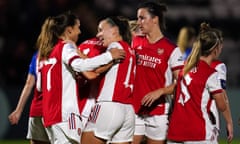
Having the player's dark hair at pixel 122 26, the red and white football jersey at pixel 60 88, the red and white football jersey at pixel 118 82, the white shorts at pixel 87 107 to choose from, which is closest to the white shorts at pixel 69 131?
the red and white football jersey at pixel 60 88

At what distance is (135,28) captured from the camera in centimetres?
912

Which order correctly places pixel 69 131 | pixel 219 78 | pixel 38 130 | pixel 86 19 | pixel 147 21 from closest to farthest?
1. pixel 69 131
2. pixel 219 78
3. pixel 147 21
4. pixel 38 130
5. pixel 86 19

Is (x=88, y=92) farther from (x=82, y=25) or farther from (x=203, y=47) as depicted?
(x=82, y=25)

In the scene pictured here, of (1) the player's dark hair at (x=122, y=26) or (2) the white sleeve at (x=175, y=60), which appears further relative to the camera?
(2) the white sleeve at (x=175, y=60)

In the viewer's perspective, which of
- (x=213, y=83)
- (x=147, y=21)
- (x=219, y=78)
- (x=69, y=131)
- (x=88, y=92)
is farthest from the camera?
(x=147, y=21)

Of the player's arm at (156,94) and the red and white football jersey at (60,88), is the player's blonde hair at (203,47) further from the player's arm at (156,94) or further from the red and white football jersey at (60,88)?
the red and white football jersey at (60,88)

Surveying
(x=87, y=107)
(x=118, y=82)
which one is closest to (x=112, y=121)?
(x=118, y=82)

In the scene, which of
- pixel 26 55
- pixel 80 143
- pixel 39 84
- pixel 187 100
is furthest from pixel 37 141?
pixel 26 55

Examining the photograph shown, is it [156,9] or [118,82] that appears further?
[156,9]

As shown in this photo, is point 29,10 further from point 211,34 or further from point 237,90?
point 211,34

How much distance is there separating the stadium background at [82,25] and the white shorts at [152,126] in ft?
19.9

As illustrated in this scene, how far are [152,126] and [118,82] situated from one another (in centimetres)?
101

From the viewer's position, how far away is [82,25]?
16156 mm

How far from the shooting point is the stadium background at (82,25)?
1468cm
